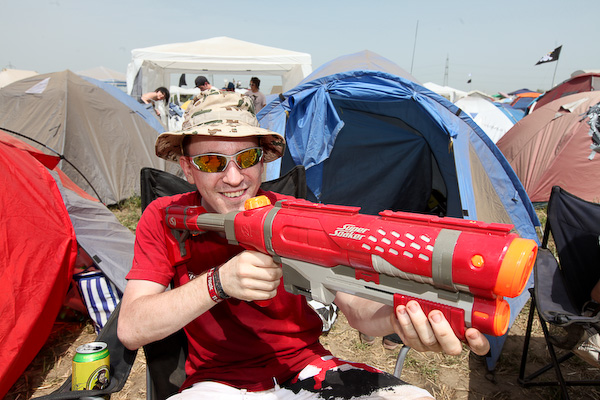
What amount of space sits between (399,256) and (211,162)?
93 centimetres

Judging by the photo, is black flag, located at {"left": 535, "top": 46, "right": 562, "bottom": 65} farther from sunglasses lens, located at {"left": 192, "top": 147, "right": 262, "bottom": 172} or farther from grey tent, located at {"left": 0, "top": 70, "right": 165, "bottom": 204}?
sunglasses lens, located at {"left": 192, "top": 147, "right": 262, "bottom": 172}

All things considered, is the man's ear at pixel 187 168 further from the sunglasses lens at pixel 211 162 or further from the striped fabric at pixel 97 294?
the striped fabric at pixel 97 294

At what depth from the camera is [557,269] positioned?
2576 millimetres

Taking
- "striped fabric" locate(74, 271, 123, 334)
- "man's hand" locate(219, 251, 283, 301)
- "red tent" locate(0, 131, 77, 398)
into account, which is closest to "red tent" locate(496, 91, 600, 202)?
"man's hand" locate(219, 251, 283, 301)

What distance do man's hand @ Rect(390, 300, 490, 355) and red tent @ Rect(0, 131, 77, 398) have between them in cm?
264

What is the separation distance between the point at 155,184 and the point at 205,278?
130 centimetres

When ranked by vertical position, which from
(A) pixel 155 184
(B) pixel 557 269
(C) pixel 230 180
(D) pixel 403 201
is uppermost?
(C) pixel 230 180

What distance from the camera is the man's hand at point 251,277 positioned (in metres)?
1.22

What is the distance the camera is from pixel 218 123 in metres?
1.62

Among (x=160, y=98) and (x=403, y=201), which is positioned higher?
(x=160, y=98)

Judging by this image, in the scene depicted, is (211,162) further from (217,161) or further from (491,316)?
(491,316)

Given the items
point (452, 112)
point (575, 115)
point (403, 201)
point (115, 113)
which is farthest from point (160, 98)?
point (575, 115)

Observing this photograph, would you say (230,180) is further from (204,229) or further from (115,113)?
(115,113)

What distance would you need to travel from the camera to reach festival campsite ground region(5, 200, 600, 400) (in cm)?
276
